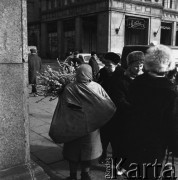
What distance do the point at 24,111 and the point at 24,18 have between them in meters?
1.08

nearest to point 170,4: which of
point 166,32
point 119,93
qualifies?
point 166,32

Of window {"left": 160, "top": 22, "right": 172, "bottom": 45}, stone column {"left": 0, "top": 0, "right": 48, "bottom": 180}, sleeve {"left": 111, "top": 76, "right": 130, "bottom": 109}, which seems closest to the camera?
stone column {"left": 0, "top": 0, "right": 48, "bottom": 180}

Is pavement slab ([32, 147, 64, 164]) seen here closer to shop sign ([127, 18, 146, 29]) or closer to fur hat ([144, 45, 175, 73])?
fur hat ([144, 45, 175, 73])

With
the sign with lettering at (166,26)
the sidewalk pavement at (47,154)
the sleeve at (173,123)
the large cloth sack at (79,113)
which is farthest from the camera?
the sign with lettering at (166,26)

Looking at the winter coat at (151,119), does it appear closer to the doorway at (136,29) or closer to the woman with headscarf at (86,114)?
the woman with headscarf at (86,114)

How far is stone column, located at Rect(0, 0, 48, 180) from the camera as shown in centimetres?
297

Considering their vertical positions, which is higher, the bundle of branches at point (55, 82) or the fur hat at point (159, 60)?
the fur hat at point (159, 60)

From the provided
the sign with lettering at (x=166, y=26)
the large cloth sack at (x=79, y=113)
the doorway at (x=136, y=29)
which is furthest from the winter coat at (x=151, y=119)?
the sign with lettering at (x=166, y=26)

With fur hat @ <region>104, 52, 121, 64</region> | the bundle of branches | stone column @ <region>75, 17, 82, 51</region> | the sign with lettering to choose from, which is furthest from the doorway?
the bundle of branches

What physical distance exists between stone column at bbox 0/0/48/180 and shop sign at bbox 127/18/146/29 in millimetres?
24994

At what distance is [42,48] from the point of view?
118ft

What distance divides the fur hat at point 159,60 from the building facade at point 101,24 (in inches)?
895

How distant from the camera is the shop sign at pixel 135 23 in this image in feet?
88.4

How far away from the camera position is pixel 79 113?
333 centimetres
